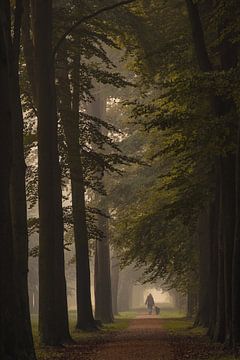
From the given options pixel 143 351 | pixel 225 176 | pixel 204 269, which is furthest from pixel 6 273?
pixel 204 269

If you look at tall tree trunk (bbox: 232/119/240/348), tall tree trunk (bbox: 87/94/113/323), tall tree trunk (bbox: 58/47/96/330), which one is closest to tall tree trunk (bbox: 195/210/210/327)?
tall tree trunk (bbox: 58/47/96/330)

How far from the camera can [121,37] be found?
19.6m

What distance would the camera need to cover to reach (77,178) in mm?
19953

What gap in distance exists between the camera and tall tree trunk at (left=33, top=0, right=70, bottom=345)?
15.7 m

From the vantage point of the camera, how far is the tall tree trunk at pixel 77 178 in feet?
62.7

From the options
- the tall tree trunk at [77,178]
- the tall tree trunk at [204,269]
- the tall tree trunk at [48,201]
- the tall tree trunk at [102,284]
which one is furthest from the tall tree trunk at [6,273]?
the tall tree trunk at [102,284]

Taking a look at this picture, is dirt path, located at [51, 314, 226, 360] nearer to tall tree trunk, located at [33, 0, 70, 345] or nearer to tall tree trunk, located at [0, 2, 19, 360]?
tall tree trunk, located at [33, 0, 70, 345]

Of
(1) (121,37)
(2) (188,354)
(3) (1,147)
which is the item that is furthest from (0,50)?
(1) (121,37)

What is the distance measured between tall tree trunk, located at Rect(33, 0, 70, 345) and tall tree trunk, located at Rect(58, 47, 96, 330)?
1.89 meters

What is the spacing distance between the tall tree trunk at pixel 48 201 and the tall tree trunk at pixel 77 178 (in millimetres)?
1891

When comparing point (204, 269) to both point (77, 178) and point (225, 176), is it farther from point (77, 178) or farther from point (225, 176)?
point (225, 176)

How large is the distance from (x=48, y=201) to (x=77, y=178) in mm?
4251

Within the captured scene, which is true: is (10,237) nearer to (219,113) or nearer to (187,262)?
(219,113)

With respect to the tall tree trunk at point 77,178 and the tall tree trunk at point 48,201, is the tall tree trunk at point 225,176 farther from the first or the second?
the tall tree trunk at point 77,178
